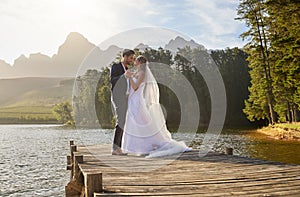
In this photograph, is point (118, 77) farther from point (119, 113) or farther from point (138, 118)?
point (138, 118)

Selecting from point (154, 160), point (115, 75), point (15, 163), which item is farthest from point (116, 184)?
point (15, 163)

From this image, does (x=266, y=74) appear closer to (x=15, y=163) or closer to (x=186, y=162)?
(x=15, y=163)

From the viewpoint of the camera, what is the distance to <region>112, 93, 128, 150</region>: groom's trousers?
1011cm

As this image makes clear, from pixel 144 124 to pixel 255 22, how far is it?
33715mm

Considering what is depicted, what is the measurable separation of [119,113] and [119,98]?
1.34 ft

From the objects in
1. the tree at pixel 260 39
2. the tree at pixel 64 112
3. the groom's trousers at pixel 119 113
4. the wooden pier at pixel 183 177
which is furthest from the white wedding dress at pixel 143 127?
the tree at pixel 64 112

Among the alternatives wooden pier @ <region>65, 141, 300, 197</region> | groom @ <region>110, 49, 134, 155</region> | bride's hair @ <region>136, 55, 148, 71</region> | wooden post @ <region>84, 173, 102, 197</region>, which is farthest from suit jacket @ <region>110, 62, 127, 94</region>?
wooden post @ <region>84, 173, 102, 197</region>

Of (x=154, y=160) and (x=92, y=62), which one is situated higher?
(x=92, y=62)

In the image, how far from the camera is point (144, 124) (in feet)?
33.8

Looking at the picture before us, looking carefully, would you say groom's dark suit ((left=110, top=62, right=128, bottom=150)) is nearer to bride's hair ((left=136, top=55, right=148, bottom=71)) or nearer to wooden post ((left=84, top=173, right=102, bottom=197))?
bride's hair ((left=136, top=55, right=148, bottom=71))

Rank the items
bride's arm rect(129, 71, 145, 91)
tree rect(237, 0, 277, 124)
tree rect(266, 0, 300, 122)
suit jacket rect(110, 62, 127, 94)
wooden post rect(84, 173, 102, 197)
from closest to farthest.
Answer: wooden post rect(84, 173, 102, 197) < suit jacket rect(110, 62, 127, 94) < bride's arm rect(129, 71, 145, 91) < tree rect(266, 0, 300, 122) < tree rect(237, 0, 277, 124)

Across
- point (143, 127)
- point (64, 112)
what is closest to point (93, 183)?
point (143, 127)

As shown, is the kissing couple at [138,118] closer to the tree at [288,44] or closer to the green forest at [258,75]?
the green forest at [258,75]

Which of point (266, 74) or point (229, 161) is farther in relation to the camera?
point (266, 74)
